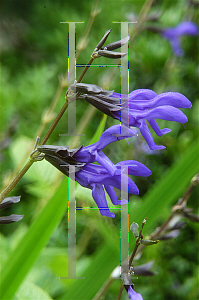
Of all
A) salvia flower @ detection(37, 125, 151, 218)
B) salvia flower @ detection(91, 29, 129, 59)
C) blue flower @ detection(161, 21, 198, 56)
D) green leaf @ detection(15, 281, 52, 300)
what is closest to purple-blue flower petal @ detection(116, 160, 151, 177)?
salvia flower @ detection(37, 125, 151, 218)

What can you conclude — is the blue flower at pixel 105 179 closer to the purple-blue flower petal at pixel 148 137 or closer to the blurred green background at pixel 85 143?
the purple-blue flower petal at pixel 148 137

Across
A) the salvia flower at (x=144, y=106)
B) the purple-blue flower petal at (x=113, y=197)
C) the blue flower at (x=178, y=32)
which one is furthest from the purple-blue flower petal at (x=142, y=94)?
the blue flower at (x=178, y=32)

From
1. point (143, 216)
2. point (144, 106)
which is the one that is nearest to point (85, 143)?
point (143, 216)

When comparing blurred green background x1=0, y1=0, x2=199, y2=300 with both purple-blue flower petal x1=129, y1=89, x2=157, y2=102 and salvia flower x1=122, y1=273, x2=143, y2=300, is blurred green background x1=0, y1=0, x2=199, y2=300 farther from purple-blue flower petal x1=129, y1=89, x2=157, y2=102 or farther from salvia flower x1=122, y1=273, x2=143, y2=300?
purple-blue flower petal x1=129, y1=89, x2=157, y2=102

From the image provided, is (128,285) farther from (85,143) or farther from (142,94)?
(85,143)


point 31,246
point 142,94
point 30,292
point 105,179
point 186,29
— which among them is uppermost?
point 186,29

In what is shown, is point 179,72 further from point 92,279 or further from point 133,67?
point 92,279
